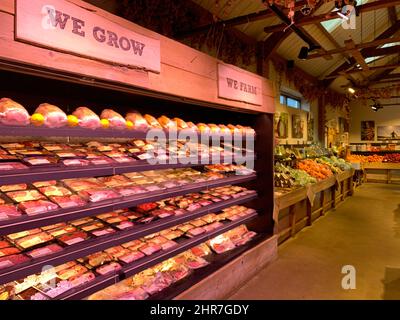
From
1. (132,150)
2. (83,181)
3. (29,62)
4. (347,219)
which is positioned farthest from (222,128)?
(347,219)

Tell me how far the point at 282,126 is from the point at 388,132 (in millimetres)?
8859

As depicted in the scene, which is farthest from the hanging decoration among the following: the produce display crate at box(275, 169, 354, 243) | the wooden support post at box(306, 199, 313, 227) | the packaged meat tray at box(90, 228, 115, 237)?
the packaged meat tray at box(90, 228, 115, 237)

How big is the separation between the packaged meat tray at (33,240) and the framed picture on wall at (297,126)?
26.9 ft

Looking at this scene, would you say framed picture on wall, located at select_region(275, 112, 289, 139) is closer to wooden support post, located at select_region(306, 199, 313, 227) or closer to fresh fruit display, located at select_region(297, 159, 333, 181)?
fresh fruit display, located at select_region(297, 159, 333, 181)

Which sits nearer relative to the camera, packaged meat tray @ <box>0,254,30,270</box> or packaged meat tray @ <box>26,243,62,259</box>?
packaged meat tray @ <box>0,254,30,270</box>

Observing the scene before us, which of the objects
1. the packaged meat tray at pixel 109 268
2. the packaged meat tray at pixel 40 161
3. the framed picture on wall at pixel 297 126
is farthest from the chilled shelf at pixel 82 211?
the framed picture on wall at pixel 297 126

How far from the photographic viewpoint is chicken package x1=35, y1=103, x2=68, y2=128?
5.91 ft

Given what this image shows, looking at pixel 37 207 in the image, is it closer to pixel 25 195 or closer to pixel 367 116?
pixel 25 195

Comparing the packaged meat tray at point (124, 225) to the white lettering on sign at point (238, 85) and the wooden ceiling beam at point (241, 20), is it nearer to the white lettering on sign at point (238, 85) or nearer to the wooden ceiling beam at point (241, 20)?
the white lettering on sign at point (238, 85)

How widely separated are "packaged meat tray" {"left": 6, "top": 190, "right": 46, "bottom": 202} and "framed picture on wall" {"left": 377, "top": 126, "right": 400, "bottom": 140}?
617 inches

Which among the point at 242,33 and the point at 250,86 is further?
the point at 242,33

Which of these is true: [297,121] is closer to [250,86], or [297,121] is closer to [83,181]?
[250,86]
